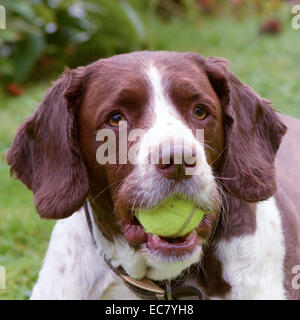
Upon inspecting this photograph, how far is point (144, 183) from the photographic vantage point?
2.76 meters

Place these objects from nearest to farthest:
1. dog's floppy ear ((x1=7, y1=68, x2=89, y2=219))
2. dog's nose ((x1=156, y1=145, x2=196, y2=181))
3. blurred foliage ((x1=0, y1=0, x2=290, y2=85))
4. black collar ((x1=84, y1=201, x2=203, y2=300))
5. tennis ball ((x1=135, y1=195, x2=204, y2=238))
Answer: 1. dog's nose ((x1=156, y1=145, x2=196, y2=181))
2. tennis ball ((x1=135, y1=195, x2=204, y2=238))
3. dog's floppy ear ((x1=7, y1=68, x2=89, y2=219))
4. black collar ((x1=84, y1=201, x2=203, y2=300))
5. blurred foliage ((x1=0, y1=0, x2=290, y2=85))

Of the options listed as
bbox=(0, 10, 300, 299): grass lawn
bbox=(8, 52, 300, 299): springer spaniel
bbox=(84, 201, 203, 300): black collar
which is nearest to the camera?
bbox=(8, 52, 300, 299): springer spaniel

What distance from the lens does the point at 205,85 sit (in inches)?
123

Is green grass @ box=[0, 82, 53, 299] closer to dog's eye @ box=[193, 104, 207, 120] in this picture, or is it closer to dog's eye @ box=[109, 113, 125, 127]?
dog's eye @ box=[109, 113, 125, 127]

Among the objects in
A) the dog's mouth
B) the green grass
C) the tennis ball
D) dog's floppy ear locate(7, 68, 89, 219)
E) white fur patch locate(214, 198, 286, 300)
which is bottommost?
the green grass

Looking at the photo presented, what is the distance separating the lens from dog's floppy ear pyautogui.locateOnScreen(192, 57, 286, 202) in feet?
10.3

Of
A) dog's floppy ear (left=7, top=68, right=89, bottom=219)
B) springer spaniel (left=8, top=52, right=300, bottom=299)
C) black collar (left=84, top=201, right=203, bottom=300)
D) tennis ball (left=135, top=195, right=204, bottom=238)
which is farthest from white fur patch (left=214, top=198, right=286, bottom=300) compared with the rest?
dog's floppy ear (left=7, top=68, right=89, bottom=219)

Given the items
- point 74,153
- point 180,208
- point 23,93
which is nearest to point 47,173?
point 74,153

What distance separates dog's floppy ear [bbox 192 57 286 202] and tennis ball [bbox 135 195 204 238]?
37cm

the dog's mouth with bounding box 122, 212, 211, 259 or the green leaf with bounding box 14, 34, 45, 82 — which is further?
the green leaf with bounding box 14, 34, 45, 82

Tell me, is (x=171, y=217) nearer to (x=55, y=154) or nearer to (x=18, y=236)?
(x=55, y=154)

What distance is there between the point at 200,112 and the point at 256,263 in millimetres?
739

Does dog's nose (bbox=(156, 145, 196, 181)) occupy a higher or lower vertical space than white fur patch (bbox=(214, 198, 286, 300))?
higher

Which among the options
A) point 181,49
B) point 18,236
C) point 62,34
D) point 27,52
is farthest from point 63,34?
point 18,236
